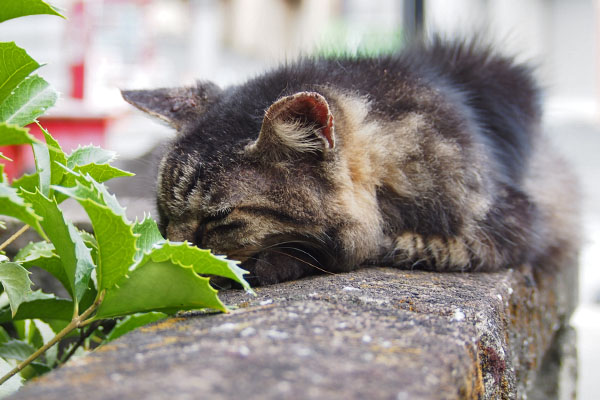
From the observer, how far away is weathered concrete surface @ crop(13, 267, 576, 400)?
58 cm

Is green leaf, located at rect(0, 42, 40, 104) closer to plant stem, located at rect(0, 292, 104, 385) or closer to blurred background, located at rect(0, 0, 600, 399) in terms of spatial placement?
plant stem, located at rect(0, 292, 104, 385)

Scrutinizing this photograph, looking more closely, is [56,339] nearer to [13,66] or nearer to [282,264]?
[13,66]

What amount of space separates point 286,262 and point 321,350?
0.65 meters

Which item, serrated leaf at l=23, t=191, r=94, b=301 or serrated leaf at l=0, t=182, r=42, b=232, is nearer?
serrated leaf at l=0, t=182, r=42, b=232

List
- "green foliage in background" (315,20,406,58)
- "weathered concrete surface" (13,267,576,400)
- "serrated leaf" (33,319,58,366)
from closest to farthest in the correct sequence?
1. "weathered concrete surface" (13,267,576,400)
2. "serrated leaf" (33,319,58,366)
3. "green foliage in background" (315,20,406,58)

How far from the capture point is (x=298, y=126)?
1.29 m

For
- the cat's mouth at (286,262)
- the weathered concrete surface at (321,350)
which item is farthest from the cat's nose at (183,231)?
the weathered concrete surface at (321,350)

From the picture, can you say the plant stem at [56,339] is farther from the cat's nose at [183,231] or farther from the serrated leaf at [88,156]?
the cat's nose at [183,231]

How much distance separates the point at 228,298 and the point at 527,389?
813 mm

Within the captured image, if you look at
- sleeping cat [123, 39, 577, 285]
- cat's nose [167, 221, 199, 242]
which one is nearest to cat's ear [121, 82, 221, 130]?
sleeping cat [123, 39, 577, 285]

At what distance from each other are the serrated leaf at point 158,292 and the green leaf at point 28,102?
292mm

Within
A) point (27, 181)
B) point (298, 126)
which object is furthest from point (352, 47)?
point (27, 181)

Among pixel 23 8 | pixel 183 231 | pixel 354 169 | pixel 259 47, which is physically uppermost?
pixel 259 47

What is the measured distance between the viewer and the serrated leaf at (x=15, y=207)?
2.22 feet
